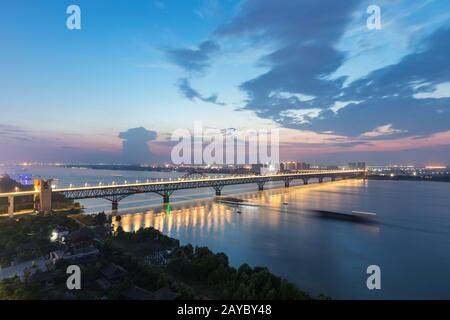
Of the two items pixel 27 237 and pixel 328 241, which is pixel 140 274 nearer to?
pixel 27 237

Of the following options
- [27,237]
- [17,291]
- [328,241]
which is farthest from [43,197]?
[328,241]

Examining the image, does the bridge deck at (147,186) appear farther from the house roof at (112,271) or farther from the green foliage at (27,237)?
the house roof at (112,271)

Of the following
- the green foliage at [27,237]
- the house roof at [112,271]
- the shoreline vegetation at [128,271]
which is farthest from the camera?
the green foliage at [27,237]

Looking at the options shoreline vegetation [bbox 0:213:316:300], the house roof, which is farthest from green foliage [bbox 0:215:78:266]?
Answer: the house roof

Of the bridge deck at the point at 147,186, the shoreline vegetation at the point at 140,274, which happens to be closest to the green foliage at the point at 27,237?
the shoreline vegetation at the point at 140,274

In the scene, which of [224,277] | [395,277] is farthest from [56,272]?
[395,277]

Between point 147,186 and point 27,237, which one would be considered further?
point 147,186

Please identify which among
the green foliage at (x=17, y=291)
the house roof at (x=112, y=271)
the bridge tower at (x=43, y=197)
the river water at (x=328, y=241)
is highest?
the bridge tower at (x=43, y=197)
